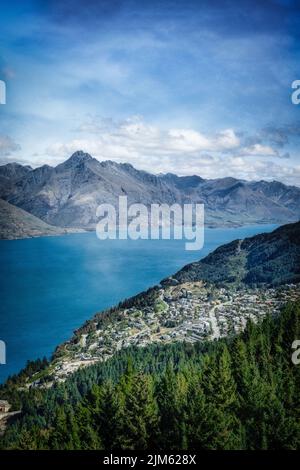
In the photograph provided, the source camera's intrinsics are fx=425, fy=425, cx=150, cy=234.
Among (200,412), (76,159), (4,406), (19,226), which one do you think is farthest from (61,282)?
(76,159)

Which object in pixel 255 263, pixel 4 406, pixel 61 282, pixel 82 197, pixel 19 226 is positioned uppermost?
pixel 82 197

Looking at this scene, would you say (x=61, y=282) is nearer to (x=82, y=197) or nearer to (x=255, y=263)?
(x=255, y=263)

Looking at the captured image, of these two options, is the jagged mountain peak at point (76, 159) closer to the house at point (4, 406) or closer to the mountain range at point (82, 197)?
the mountain range at point (82, 197)

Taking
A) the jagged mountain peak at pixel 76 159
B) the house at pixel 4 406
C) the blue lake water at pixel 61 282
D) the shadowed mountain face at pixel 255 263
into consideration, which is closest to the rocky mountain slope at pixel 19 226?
the blue lake water at pixel 61 282
